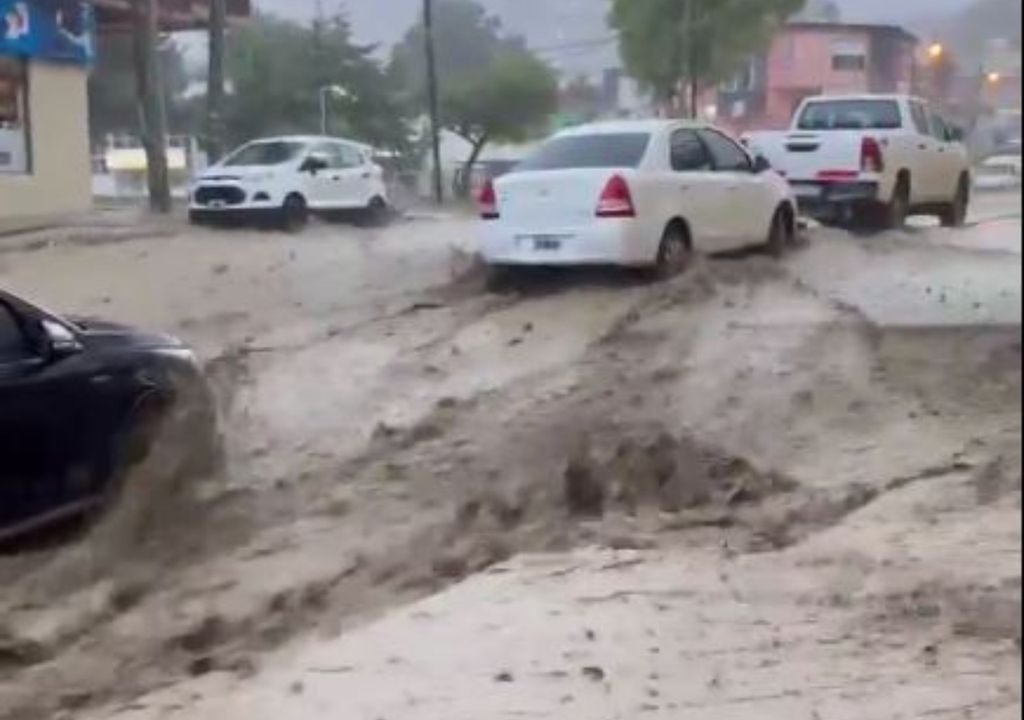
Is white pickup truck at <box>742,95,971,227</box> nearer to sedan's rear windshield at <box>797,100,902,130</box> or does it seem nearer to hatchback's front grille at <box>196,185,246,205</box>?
sedan's rear windshield at <box>797,100,902,130</box>

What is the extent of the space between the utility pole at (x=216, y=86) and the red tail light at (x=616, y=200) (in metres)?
11.2

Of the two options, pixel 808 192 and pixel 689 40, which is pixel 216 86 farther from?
pixel 689 40

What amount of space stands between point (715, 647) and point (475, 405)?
4783mm

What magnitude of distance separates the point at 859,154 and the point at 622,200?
562 centimetres

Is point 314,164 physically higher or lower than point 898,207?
higher

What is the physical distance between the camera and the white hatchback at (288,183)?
24.4 m

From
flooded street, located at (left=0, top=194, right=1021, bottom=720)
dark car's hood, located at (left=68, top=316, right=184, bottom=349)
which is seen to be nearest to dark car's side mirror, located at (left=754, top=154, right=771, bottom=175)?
flooded street, located at (left=0, top=194, right=1021, bottom=720)

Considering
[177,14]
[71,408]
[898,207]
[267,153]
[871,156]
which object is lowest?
[71,408]

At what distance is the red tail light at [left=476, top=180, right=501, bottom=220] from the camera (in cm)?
1427

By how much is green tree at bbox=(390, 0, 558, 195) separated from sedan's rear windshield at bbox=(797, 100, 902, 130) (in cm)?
296

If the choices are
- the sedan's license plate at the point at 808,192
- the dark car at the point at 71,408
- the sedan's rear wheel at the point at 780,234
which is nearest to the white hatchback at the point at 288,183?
the sedan's license plate at the point at 808,192

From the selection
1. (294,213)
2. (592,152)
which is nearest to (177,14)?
(294,213)

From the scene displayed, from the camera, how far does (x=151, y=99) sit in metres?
23.9

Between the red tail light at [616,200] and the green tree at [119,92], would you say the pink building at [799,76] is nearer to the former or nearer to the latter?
the red tail light at [616,200]
